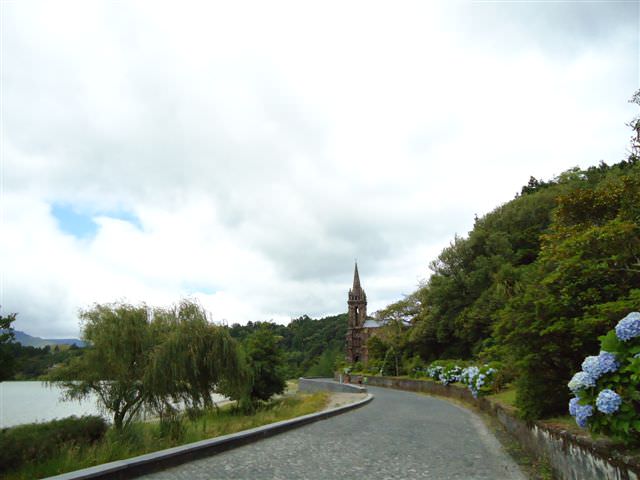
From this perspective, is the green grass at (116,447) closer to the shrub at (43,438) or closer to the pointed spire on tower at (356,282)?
the shrub at (43,438)

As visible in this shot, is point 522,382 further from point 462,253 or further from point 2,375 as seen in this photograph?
point 462,253

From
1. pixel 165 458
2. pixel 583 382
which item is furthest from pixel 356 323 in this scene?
pixel 583 382

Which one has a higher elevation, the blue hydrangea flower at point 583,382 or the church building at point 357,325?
the church building at point 357,325

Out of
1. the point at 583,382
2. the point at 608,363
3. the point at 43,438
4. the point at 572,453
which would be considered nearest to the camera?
the point at 608,363

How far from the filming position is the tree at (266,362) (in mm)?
26516

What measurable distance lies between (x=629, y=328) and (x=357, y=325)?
7580 centimetres

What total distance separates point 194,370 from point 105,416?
10.4 ft

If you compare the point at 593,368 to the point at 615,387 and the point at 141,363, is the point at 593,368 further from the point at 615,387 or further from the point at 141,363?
the point at 141,363

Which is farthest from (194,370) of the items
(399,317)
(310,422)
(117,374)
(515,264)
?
(399,317)

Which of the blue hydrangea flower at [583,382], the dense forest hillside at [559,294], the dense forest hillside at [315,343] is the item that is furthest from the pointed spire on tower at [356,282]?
the blue hydrangea flower at [583,382]

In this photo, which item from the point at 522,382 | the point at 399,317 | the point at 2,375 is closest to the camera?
the point at 522,382

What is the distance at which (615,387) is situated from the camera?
13.7ft

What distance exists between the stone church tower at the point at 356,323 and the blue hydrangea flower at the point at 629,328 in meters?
68.7

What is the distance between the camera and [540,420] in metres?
7.42
